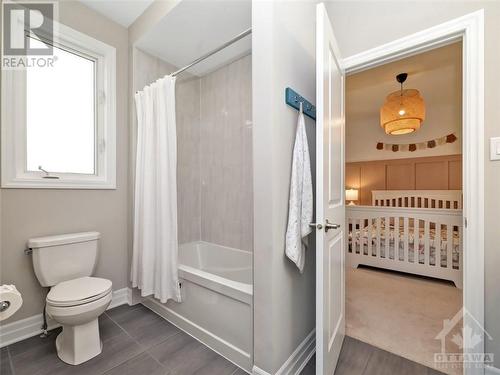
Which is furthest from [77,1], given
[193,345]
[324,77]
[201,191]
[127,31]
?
[193,345]

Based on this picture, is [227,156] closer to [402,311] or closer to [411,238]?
[402,311]

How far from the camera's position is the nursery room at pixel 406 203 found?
79.2 inches

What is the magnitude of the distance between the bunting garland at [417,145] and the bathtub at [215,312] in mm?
3963

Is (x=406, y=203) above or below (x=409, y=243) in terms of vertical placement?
above

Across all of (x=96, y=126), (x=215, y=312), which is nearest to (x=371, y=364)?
(x=215, y=312)

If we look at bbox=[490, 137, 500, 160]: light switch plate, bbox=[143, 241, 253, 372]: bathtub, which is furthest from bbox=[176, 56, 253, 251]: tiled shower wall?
bbox=[490, 137, 500, 160]: light switch plate

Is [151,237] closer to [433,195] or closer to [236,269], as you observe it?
[236,269]

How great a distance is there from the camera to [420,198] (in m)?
3.93

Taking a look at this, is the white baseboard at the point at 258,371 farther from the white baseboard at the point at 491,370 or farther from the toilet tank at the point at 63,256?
the toilet tank at the point at 63,256

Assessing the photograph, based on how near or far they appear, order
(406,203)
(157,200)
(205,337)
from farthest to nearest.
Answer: (406,203) < (157,200) < (205,337)

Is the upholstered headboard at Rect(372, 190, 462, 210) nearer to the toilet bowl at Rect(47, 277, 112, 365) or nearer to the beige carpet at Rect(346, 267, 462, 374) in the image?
the beige carpet at Rect(346, 267, 462, 374)

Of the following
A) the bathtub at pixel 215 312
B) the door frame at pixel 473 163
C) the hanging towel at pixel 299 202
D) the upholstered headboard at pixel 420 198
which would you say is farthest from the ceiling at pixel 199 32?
the upholstered headboard at pixel 420 198

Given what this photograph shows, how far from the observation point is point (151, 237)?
6.20 feet

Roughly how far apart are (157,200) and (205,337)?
1.09 metres
